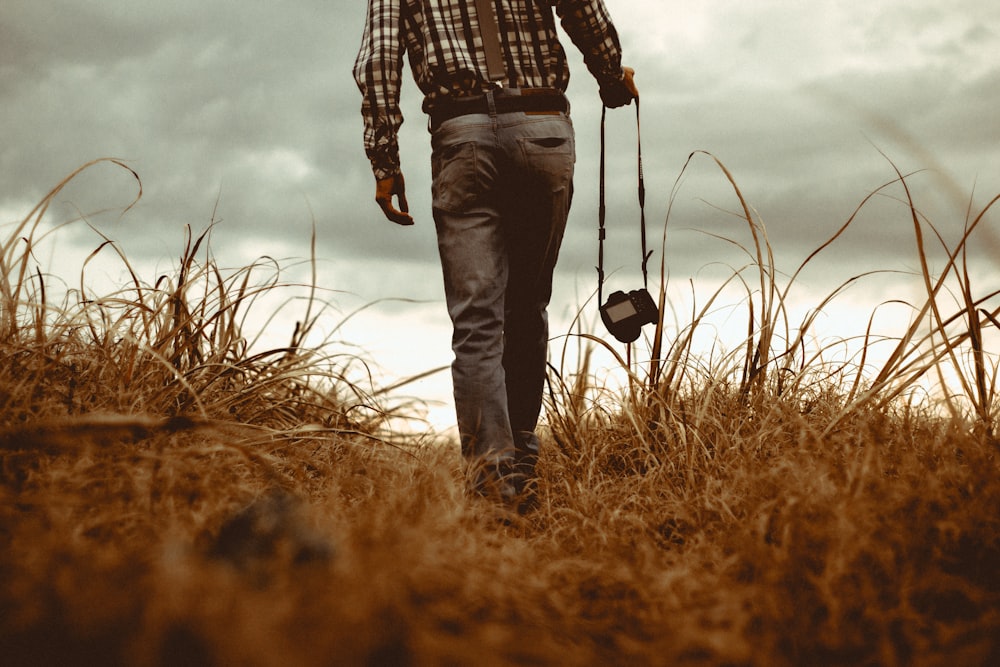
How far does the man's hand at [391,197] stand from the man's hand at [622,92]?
2.54 feet

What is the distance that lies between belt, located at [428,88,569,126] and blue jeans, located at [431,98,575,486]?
0.02 metres

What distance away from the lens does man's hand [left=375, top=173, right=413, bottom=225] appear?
7.62 ft

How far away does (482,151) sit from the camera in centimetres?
208

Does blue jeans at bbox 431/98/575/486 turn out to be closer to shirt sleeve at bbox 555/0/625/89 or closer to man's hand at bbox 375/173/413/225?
man's hand at bbox 375/173/413/225

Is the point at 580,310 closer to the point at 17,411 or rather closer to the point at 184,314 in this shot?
the point at 184,314

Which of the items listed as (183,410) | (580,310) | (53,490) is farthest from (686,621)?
(580,310)

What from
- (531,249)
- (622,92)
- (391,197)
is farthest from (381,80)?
(622,92)

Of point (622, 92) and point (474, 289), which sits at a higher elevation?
point (622, 92)

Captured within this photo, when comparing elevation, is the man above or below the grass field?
above

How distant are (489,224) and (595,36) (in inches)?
29.8

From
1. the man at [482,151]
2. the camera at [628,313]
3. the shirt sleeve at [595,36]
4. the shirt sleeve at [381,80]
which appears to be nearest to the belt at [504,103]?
the man at [482,151]

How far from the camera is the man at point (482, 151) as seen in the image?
2.10 metres

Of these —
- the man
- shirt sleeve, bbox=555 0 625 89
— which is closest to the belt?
the man

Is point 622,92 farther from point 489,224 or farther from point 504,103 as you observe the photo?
point 489,224
